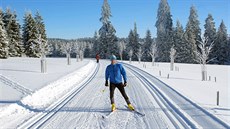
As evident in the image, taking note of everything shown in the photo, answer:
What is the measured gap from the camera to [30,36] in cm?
5828

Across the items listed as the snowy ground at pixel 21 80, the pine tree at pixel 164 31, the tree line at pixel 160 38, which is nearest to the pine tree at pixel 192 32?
the tree line at pixel 160 38

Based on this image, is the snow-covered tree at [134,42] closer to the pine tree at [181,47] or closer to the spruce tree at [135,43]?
the spruce tree at [135,43]

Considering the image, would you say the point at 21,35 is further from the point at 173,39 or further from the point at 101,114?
the point at 101,114

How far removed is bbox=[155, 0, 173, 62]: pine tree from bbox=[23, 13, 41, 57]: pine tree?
3293 cm

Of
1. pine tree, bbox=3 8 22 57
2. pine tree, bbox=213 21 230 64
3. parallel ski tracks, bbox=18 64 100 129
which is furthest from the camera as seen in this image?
pine tree, bbox=213 21 230 64

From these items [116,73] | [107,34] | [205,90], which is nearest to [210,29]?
[107,34]

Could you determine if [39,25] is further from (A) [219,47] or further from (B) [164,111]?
(B) [164,111]

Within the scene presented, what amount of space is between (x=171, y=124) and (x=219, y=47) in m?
63.4

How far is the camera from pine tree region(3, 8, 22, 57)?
5616cm

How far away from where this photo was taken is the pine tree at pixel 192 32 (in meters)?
67.7

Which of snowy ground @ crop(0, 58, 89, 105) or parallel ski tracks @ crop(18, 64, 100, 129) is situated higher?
snowy ground @ crop(0, 58, 89, 105)

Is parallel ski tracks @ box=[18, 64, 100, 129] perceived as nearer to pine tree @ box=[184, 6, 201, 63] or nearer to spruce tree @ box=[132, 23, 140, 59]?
pine tree @ box=[184, 6, 201, 63]

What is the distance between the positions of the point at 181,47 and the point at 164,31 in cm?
744

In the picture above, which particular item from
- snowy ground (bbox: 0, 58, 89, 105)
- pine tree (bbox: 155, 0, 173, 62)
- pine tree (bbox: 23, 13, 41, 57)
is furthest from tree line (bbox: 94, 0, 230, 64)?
snowy ground (bbox: 0, 58, 89, 105)
